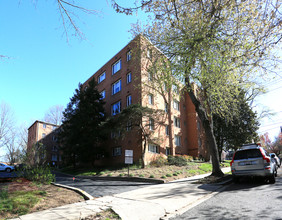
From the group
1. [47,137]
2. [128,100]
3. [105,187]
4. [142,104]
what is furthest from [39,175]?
[47,137]

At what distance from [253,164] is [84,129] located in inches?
719

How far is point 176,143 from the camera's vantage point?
25.8 metres

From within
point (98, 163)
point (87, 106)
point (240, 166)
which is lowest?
point (98, 163)

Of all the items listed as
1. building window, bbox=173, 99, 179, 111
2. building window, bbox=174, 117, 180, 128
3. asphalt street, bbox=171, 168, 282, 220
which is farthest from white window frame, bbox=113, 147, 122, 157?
asphalt street, bbox=171, 168, 282, 220

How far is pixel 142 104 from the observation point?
20.4 m

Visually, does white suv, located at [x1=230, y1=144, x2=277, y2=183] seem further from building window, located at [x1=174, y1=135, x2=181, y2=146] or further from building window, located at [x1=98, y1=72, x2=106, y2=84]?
building window, located at [x1=98, y1=72, x2=106, y2=84]

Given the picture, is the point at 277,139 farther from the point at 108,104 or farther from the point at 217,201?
the point at 217,201

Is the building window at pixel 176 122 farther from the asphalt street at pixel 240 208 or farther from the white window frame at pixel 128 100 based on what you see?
the asphalt street at pixel 240 208

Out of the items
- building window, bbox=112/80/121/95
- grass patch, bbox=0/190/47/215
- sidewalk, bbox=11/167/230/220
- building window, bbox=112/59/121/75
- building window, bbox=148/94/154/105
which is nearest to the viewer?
sidewalk, bbox=11/167/230/220

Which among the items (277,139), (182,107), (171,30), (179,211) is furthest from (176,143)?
(277,139)

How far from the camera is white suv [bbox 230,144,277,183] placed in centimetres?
818

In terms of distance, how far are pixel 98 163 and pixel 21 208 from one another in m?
20.6

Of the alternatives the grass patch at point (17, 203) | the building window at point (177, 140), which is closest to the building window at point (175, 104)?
the building window at point (177, 140)

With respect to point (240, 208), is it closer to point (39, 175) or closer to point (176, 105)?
point (39, 175)
